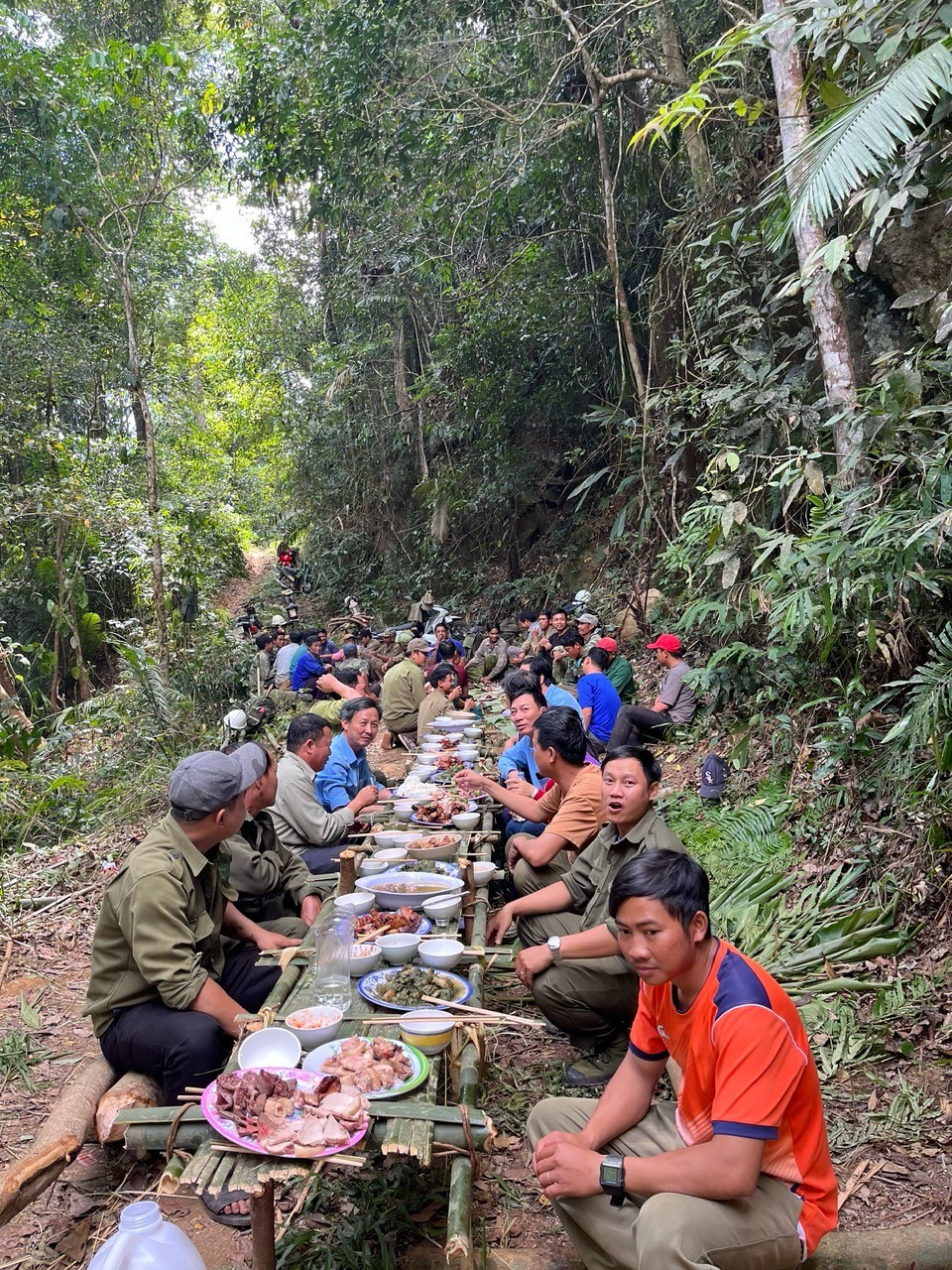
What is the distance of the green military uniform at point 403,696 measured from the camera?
988 centimetres

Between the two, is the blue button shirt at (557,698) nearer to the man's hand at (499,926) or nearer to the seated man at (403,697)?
the seated man at (403,697)

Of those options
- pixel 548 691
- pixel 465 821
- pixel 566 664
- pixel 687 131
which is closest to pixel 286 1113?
pixel 465 821

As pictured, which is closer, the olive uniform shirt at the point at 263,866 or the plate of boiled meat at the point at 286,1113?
the plate of boiled meat at the point at 286,1113

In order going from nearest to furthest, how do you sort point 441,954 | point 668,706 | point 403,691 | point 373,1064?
point 373,1064 < point 441,954 < point 668,706 < point 403,691

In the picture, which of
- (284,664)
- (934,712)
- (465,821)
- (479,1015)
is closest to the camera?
(479,1015)

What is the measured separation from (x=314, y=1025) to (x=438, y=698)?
6.29 m

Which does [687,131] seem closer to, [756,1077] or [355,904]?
[355,904]

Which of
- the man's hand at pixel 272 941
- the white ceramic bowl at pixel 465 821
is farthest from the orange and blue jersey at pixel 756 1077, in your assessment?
the white ceramic bowl at pixel 465 821

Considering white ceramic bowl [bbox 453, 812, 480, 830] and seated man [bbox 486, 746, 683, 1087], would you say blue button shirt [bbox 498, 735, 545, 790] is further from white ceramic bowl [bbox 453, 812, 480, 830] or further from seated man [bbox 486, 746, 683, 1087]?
seated man [bbox 486, 746, 683, 1087]

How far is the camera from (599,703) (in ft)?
24.7

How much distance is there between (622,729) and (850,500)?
2868 millimetres

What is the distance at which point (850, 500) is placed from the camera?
17.3 feet

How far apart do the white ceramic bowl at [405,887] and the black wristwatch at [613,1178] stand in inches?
54.7

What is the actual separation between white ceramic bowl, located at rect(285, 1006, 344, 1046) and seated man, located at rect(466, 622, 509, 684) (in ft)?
34.0
